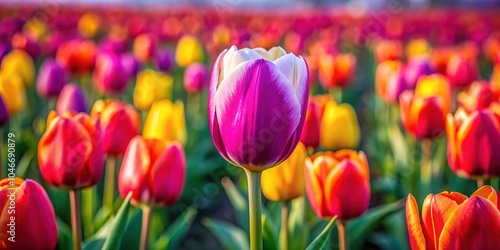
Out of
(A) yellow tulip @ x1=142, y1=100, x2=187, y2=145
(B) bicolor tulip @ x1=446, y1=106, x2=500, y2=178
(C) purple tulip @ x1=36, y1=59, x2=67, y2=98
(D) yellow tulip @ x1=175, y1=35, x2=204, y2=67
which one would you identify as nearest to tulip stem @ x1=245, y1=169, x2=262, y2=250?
(B) bicolor tulip @ x1=446, y1=106, x2=500, y2=178

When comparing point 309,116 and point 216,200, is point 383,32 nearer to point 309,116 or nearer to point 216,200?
point 216,200

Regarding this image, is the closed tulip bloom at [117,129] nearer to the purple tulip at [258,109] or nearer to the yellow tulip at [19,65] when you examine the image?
the purple tulip at [258,109]

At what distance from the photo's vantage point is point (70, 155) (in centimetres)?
131

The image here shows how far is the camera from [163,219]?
2.52 metres

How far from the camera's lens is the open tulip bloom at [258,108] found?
3.19ft

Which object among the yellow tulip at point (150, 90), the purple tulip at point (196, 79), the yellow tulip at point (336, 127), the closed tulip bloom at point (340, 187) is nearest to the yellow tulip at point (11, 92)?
the yellow tulip at point (150, 90)

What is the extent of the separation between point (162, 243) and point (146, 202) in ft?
1.26

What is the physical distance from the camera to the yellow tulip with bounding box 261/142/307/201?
60.2 inches

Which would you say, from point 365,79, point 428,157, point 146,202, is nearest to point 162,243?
point 146,202

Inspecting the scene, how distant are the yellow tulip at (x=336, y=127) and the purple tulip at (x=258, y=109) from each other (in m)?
1.05

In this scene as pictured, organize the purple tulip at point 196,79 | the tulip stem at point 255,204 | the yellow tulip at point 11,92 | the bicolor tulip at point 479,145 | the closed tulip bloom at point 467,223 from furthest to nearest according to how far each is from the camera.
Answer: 1. the purple tulip at point 196,79
2. the yellow tulip at point 11,92
3. the bicolor tulip at point 479,145
4. the tulip stem at point 255,204
5. the closed tulip bloom at point 467,223

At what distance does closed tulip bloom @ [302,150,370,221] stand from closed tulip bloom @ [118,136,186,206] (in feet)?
1.09

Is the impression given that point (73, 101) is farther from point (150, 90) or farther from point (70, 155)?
point (150, 90)

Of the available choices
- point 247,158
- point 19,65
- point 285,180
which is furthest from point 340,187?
point 19,65
